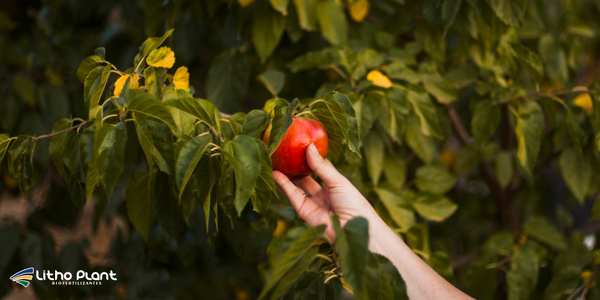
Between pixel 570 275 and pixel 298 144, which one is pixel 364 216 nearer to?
pixel 298 144

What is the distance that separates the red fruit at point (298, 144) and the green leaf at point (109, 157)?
0.21 metres

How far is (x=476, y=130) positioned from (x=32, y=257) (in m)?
1.29

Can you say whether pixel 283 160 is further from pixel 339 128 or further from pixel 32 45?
pixel 32 45

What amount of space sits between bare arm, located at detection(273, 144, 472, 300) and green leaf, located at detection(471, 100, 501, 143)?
434 millimetres

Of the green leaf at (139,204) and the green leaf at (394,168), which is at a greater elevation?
the green leaf at (139,204)

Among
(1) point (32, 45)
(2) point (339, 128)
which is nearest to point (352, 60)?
(2) point (339, 128)

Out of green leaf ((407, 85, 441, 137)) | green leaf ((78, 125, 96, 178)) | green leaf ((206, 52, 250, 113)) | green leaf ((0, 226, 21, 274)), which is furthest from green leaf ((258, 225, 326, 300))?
green leaf ((0, 226, 21, 274))

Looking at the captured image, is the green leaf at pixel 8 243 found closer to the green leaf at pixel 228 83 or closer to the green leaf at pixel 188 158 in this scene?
the green leaf at pixel 228 83

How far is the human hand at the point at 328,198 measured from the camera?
61cm

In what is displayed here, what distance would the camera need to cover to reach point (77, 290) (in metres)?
1.18

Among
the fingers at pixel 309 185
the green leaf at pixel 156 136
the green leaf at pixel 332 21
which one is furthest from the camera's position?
the green leaf at pixel 332 21

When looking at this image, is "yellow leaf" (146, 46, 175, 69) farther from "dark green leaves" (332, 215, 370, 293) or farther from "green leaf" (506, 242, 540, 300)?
"green leaf" (506, 242, 540, 300)

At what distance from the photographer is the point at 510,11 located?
0.82 m

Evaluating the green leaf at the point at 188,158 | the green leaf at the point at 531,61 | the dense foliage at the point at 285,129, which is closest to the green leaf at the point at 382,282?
the dense foliage at the point at 285,129
